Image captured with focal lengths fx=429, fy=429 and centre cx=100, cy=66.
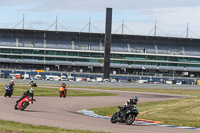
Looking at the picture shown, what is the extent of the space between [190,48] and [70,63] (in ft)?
126

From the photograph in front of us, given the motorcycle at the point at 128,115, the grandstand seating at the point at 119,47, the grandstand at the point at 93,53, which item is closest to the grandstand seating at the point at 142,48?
the grandstand at the point at 93,53

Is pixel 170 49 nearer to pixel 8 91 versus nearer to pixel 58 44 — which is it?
pixel 58 44

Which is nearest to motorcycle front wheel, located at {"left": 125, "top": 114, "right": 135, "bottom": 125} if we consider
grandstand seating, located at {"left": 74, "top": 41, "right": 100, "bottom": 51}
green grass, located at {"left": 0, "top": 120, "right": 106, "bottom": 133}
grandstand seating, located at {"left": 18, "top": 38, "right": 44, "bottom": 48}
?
green grass, located at {"left": 0, "top": 120, "right": 106, "bottom": 133}

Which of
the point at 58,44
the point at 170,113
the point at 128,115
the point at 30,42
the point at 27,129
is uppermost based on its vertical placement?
the point at 30,42

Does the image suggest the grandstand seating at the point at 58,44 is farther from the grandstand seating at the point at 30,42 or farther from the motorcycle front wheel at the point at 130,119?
the motorcycle front wheel at the point at 130,119

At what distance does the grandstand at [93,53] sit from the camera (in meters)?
128

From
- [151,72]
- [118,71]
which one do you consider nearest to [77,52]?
[118,71]

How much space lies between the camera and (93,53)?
128 metres

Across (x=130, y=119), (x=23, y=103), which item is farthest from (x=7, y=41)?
(x=130, y=119)

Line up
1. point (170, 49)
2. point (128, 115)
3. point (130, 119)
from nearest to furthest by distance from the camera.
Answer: point (130, 119), point (128, 115), point (170, 49)

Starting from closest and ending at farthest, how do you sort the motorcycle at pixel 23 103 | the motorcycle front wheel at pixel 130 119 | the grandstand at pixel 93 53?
the motorcycle front wheel at pixel 130 119, the motorcycle at pixel 23 103, the grandstand at pixel 93 53

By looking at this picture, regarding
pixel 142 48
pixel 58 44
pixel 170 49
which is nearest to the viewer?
pixel 58 44

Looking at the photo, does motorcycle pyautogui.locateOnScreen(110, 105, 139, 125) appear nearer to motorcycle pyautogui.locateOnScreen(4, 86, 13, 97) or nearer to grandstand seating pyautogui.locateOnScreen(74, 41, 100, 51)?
motorcycle pyautogui.locateOnScreen(4, 86, 13, 97)

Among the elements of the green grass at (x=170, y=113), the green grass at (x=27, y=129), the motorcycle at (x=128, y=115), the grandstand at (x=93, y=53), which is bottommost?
the green grass at (x=170, y=113)
